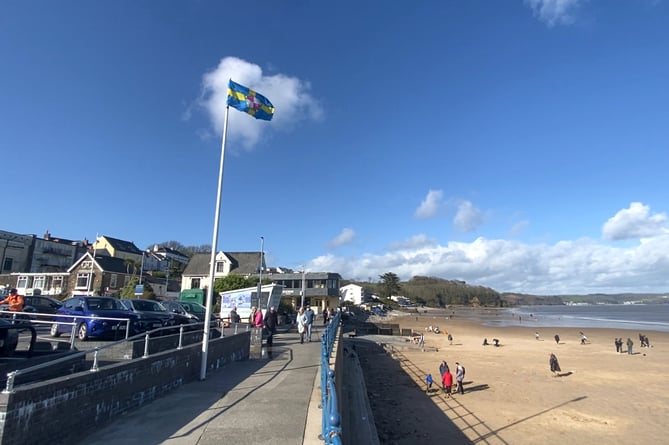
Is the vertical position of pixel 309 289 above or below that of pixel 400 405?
above

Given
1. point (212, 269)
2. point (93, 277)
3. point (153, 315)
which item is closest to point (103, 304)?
point (153, 315)

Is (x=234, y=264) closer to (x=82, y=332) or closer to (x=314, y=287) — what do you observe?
(x=314, y=287)

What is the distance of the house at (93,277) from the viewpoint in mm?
47531

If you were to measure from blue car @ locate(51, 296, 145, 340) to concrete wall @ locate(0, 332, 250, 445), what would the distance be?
3.45 m

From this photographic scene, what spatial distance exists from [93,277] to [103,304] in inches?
1542

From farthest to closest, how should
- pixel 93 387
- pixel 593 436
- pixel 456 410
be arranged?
pixel 456 410 → pixel 593 436 → pixel 93 387

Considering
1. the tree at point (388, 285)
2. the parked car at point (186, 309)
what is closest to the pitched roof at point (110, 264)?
the parked car at point (186, 309)

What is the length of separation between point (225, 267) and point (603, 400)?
46.8 metres

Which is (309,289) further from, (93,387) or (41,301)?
(93,387)

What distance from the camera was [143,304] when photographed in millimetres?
17609

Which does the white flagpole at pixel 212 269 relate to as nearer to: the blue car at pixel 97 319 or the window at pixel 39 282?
the blue car at pixel 97 319

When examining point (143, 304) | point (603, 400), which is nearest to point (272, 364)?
point (143, 304)

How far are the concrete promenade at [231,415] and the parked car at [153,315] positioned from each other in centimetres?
421

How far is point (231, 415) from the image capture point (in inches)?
304
